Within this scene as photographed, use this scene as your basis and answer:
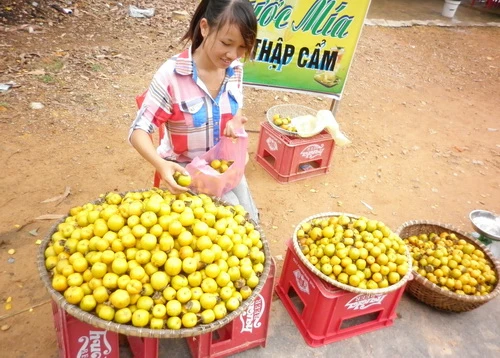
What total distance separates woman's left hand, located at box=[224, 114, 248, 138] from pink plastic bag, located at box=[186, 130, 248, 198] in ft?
0.11

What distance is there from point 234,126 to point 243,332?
56.0 inches

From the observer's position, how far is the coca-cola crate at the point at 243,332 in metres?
2.67

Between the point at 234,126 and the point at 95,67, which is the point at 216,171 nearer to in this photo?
the point at 234,126

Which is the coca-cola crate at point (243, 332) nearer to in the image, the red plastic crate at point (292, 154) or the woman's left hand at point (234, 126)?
the woman's left hand at point (234, 126)

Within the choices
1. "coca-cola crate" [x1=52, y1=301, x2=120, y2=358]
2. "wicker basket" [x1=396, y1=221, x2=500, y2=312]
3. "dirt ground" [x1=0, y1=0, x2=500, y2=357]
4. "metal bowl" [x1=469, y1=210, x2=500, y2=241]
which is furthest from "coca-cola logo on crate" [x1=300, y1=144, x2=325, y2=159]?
"coca-cola crate" [x1=52, y1=301, x2=120, y2=358]

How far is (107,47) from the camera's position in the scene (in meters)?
7.09

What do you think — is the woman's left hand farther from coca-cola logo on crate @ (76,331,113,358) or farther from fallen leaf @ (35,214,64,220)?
fallen leaf @ (35,214,64,220)

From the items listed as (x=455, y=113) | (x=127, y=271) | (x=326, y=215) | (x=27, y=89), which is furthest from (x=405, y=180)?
(x=27, y=89)

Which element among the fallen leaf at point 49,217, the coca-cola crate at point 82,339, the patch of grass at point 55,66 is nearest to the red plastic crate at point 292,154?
the fallen leaf at point 49,217

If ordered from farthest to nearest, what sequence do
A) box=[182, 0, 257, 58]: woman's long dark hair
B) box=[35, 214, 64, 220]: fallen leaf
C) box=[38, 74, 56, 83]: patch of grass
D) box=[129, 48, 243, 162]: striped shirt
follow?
box=[38, 74, 56, 83]: patch of grass
box=[35, 214, 64, 220]: fallen leaf
box=[129, 48, 243, 162]: striped shirt
box=[182, 0, 257, 58]: woman's long dark hair

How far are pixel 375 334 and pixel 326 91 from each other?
292 centimetres

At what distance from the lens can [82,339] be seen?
7.75ft

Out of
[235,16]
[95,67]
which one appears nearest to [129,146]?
[95,67]

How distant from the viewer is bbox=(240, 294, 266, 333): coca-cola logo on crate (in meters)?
2.71
